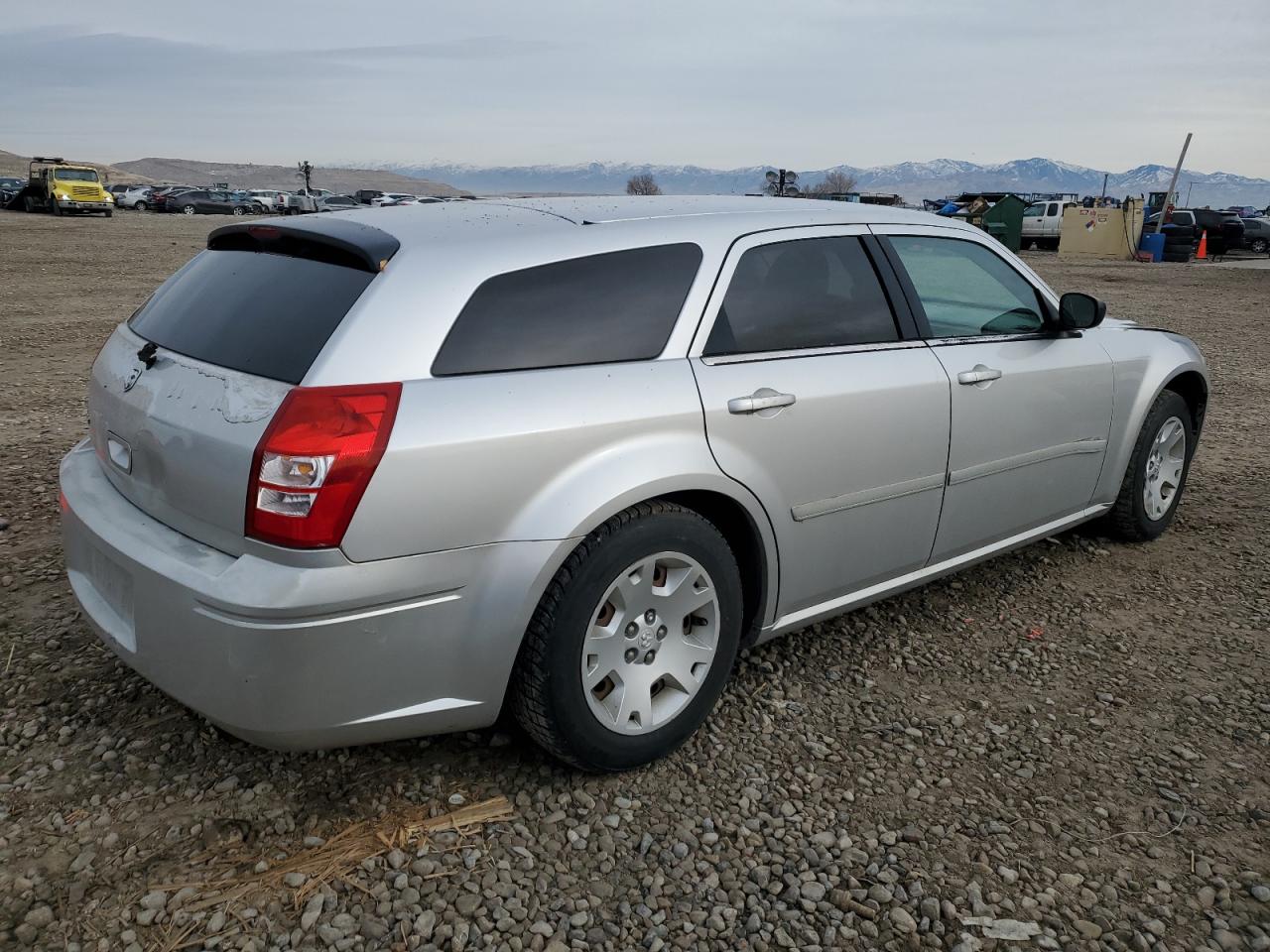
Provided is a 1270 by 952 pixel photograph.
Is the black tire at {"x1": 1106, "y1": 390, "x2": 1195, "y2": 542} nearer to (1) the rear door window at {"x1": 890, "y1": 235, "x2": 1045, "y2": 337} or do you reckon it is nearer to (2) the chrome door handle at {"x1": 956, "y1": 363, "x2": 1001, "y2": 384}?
(1) the rear door window at {"x1": 890, "y1": 235, "x2": 1045, "y2": 337}

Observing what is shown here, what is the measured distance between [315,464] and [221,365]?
0.52 meters

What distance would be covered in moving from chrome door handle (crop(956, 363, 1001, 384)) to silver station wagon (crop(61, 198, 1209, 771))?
0.8 inches

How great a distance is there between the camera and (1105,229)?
3100cm

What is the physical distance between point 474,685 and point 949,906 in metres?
1.29

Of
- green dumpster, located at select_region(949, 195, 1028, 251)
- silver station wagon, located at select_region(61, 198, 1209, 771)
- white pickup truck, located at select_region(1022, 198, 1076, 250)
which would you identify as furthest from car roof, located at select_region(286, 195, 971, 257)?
white pickup truck, located at select_region(1022, 198, 1076, 250)

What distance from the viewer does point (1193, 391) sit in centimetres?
492

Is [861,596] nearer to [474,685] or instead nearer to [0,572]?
[474,685]

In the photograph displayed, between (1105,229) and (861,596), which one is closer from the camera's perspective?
(861,596)

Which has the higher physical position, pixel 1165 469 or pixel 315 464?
pixel 315 464

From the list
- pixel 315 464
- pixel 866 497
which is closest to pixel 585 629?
pixel 315 464

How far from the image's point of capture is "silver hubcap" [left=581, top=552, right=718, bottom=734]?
2.73m

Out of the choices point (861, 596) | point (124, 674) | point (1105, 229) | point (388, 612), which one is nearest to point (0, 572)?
point (124, 674)

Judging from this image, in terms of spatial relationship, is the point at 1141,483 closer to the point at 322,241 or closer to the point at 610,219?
the point at 610,219

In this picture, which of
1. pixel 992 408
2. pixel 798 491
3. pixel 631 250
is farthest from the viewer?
pixel 992 408
